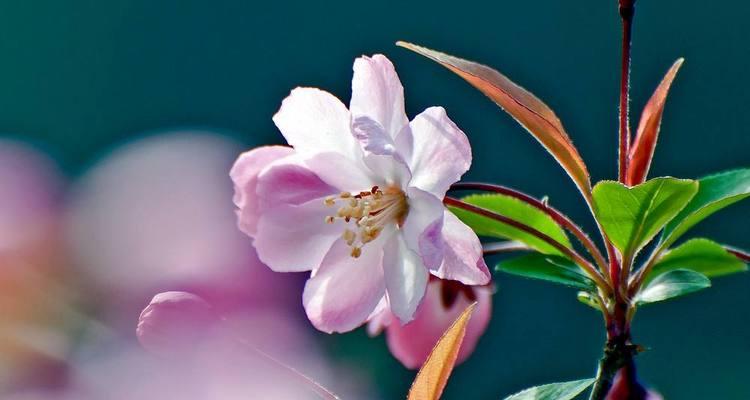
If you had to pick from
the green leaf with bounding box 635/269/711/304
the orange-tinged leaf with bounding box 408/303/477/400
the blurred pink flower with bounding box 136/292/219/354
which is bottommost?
the orange-tinged leaf with bounding box 408/303/477/400

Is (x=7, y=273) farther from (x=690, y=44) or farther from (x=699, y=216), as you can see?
(x=690, y=44)

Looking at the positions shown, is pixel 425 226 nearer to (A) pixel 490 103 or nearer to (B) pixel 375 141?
(B) pixel 375 141

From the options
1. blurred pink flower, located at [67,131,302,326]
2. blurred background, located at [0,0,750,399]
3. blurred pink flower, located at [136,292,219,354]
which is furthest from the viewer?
blurred background, located at [0,0,750,399]

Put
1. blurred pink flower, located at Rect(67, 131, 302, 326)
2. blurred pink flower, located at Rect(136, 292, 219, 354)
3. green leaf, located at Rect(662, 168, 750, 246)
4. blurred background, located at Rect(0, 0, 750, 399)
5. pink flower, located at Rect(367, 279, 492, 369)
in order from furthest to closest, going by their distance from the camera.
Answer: blurred background, located at Rect(0, 0, 750, 399) → blurred pink flower, located at Rect(67, 131, 302, 326) → pink flower, located at Rect(367, 279, 492, 369) → green leaf, located at Rect(662, 168, 750, 246) → blurred pink flower, located at Rect(136, 292, 219, 354)

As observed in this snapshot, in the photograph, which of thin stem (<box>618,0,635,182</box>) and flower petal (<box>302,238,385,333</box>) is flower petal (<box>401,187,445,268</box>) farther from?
thin stem (<box>618,0,635,182</box>)

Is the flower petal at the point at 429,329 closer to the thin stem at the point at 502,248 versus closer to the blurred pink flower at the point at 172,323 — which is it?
the thin stem at the point at 502,248

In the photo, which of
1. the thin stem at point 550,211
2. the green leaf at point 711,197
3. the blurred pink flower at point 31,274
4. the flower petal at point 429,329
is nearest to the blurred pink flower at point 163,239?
the blurred pink flower at point 31,274

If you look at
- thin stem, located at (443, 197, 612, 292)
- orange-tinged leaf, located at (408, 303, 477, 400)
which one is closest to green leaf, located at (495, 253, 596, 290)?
thin stem, located at (443, 197, 612, 292)
